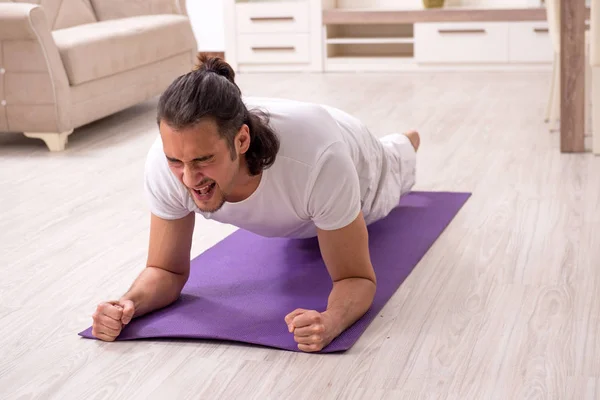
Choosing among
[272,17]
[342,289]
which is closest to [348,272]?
[342,289]

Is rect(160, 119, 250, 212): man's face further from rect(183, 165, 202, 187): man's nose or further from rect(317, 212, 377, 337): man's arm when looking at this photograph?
rect(317, 212, 377, 337): man's arm

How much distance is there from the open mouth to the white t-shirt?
0.41 feet

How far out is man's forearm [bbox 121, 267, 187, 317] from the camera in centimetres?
206

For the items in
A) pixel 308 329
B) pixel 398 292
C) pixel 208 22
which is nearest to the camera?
pixel 308 329

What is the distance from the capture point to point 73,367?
6.20ft

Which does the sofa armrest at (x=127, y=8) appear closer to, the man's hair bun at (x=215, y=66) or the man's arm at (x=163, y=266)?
the man's arm at (x=163, y=266)

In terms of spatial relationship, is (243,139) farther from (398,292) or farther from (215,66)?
(398,292)

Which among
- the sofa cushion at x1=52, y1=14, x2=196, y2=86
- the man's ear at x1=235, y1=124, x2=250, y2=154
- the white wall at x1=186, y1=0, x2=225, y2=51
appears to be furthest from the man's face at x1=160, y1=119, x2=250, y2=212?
the white wall at x1=186, y1=0, x2=225, y2=51

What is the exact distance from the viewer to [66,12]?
4.88 metres

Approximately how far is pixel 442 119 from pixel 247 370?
2.83m

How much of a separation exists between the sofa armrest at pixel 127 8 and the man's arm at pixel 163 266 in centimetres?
331

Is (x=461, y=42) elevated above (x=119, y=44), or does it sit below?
below

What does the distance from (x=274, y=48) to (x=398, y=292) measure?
4.30 m

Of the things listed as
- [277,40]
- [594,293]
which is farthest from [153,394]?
[277,40]
